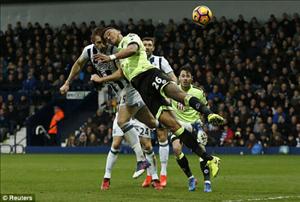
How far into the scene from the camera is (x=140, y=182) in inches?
638

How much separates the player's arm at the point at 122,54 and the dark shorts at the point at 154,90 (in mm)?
476

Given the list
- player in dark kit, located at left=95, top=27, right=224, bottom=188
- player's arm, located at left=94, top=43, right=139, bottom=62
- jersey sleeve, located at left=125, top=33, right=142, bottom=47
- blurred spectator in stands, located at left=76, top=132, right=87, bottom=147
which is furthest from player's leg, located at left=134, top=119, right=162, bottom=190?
blurred spectator in stands, located at left=76, top=132, right=87, bottom=147

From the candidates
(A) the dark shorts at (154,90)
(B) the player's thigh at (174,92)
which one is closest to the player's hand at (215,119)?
(B) the player's thigh at (174,92)

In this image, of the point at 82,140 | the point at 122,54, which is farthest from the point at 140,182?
the point at 82,140

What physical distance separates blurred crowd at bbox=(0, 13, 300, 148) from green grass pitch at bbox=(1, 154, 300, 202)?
773cm

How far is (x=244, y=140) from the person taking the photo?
30.7 meters

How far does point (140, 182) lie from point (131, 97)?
2.31 m

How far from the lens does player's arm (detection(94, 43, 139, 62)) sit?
12875 mm

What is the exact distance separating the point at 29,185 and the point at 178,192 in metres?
3.37

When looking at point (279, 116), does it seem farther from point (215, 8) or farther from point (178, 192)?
point (178, 192)

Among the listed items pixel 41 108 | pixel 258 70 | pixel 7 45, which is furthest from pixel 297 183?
pixel 7 45

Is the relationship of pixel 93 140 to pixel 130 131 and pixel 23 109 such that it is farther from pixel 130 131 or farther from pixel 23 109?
pixel 130 131

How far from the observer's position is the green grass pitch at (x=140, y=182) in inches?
491

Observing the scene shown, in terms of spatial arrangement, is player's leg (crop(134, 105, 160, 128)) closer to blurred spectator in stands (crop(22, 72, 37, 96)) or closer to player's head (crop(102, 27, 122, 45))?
player's head (crop(102, 27, 122, 45))
